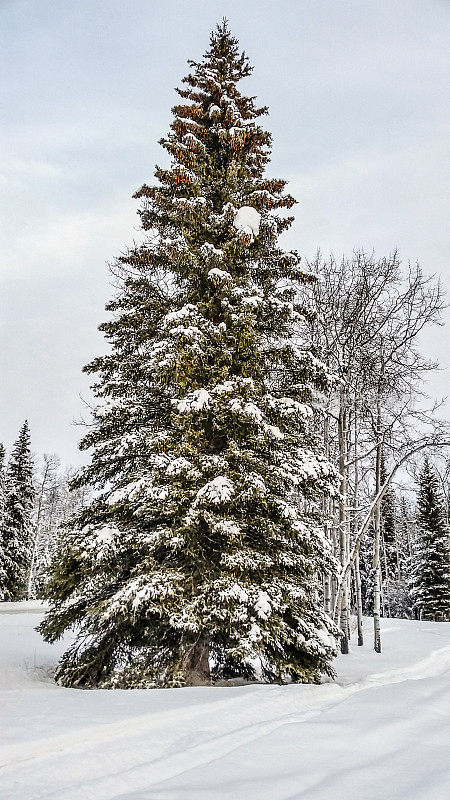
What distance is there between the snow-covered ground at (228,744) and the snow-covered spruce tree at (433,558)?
1161 inches

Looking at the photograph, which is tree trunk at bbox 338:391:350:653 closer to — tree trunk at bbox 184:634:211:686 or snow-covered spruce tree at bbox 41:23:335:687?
snow-covered spruce tree at bbox 41:23:335:687

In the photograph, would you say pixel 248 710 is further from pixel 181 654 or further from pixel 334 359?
pixel 334 359

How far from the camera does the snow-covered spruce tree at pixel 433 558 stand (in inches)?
1312

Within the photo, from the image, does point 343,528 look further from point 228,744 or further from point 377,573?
point 228,744

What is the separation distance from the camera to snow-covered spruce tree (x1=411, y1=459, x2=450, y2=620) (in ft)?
109

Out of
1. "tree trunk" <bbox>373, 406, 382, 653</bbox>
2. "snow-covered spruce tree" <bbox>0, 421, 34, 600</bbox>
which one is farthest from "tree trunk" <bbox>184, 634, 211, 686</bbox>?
"snow-covered spruce tree" <bbox>0, 421, 34, 600</bbox>

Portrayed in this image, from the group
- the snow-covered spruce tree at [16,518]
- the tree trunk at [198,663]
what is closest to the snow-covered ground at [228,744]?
the tree trunk at [198,663]

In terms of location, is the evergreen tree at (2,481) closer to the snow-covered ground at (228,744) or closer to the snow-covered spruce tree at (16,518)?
the snow-covered spruce tree at (16,518)

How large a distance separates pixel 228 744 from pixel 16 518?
99.9ft

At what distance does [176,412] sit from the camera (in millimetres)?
8609

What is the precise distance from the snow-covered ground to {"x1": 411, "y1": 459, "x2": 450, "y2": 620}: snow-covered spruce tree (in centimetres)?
2949

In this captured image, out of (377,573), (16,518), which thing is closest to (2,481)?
(16,518)

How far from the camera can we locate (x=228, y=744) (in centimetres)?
403

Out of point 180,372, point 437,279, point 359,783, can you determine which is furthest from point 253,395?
point 437,279
